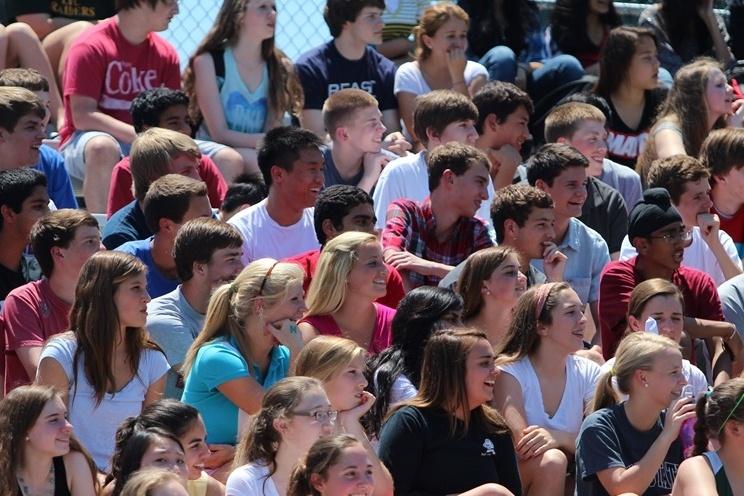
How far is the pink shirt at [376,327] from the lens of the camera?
→ 23.4ft

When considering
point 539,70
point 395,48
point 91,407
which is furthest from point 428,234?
point 395,48

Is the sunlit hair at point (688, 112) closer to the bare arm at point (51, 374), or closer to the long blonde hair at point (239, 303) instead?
the long blonde hair at point (239, 303)

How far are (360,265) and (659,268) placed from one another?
1740mm

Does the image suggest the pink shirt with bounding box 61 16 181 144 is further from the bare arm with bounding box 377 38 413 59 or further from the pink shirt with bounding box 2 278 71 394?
the pink shirt with bounding box 2 278 71 394

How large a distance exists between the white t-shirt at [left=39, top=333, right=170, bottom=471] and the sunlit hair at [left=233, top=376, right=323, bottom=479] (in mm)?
799

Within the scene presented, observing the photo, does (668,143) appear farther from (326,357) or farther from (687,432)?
(326,357)

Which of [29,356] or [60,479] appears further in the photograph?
[29,356]

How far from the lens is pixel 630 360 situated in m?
6.71

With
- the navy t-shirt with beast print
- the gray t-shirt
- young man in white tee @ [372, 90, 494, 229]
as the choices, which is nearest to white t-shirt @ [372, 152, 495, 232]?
young man in white tee @ [372, 90, 494, 229]

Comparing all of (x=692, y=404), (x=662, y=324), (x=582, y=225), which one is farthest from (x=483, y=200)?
(x=692, y=404)

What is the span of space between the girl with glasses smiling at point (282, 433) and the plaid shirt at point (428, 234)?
2.24 meters

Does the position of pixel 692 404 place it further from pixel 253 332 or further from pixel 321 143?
pixel 321 143

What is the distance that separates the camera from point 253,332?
263 inches

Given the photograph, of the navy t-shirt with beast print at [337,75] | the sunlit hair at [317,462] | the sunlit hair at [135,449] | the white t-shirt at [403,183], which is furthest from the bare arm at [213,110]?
the sunlit hair at [317,462]
